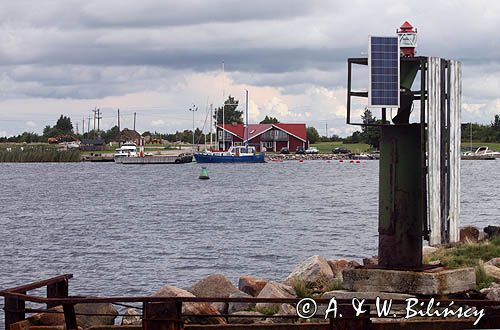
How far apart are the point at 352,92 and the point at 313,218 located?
39.3 m

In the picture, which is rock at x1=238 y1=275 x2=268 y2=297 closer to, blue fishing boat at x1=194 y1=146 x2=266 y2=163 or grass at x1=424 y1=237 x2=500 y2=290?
grass at x1=424 y1=237 x2=500 y2=290

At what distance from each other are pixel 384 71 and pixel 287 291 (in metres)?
5.40

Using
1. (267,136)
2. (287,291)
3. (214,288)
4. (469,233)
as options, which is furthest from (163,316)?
(267,136)

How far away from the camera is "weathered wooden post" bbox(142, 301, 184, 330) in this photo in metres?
10.5

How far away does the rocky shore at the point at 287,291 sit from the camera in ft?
46.5

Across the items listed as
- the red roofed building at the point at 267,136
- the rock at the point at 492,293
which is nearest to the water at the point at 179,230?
the rock at the point at 492,293

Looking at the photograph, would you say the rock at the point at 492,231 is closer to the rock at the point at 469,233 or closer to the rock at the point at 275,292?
the rock at the point at 469,233

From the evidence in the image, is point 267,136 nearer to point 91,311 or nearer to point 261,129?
point 261,129

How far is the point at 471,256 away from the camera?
60.0 feet

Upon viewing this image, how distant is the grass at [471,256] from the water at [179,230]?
10.2 meters

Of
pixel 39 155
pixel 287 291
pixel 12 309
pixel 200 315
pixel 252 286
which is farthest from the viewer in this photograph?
pixel 39 155

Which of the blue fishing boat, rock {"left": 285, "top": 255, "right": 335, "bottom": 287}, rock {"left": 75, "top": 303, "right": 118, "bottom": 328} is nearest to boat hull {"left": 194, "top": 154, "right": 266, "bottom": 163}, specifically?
the blue fishing boat

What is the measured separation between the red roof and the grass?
14919 centimetres

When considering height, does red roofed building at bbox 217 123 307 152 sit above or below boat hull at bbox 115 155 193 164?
above
